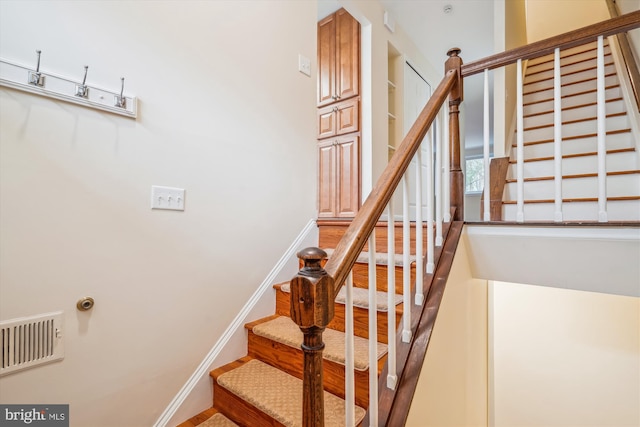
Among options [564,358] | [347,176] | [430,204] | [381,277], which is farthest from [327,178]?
[564,358]

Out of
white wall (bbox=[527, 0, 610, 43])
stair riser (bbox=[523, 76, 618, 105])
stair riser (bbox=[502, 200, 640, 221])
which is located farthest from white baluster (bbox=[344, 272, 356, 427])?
white wall (bbox=[527, 0, 610, 43])

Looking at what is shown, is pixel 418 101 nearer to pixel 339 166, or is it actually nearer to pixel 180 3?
pixel 339 166

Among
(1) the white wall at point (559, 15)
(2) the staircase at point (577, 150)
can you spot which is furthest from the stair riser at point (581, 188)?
(1) the white wall at point (559, 15)

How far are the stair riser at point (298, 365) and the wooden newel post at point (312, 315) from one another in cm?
55

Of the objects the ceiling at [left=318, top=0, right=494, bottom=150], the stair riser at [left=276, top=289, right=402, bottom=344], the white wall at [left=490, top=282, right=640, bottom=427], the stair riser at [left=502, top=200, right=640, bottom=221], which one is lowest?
the white wall at [left=490, top=282, right=640, bottom=427]

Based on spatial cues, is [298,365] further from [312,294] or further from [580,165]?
[580,165]

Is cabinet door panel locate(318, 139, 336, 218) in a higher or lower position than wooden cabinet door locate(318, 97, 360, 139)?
lower

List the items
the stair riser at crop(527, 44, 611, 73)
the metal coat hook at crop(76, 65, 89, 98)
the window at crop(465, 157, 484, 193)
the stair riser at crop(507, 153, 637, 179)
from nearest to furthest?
the metal coat hook at crop(76, 65, 89, 98)
the stair riser at crop(507, 153, 637, 179)
the stair riser at crop(527, 44, 611, 73)
the window at crop(465, 157, 484, 193)

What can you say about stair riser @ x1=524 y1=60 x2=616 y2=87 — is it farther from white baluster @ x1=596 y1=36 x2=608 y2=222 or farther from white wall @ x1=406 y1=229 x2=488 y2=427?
white wall @ x1=406 y1=229 x2=488 y2=427

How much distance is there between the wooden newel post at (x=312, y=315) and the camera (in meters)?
0.70

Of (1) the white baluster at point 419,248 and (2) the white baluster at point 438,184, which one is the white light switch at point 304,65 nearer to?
(2) the white baluster at point 438,184

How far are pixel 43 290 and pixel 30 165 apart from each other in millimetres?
459

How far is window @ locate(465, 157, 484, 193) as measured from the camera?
24.6 feet

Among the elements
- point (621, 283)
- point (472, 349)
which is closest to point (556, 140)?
point (621, 283)
